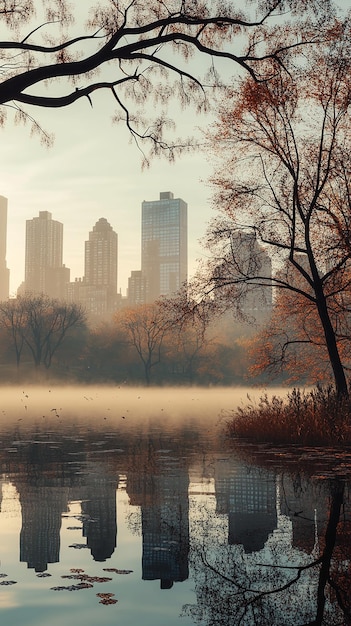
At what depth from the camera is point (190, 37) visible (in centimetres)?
1391

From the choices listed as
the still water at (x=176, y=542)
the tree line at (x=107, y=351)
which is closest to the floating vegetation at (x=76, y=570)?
the still water at (x=176, y=542)

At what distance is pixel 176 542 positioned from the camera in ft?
25.6

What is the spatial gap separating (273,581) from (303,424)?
521 inches

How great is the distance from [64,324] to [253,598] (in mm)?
96031

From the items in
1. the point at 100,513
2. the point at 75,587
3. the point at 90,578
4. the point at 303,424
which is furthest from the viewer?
the point at 303,424

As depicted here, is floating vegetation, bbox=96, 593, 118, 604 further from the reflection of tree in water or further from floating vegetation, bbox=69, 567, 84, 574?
floating vegetation, bbox=69, 567, 84, 574

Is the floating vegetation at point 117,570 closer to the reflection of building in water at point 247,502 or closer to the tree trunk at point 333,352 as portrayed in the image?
the reflection of building in water at point 247,502

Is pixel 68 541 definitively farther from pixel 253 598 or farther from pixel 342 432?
pixel 342 432

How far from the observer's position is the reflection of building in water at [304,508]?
798cm

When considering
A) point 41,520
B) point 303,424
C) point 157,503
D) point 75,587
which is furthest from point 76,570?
point 303,424

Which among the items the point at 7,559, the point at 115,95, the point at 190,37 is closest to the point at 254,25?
the point at 190,37

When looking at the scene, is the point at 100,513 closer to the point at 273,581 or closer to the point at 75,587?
the point at 75,587

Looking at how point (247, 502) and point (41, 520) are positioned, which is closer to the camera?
point (41, 520)

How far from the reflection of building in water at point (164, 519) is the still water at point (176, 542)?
20 millimetres
